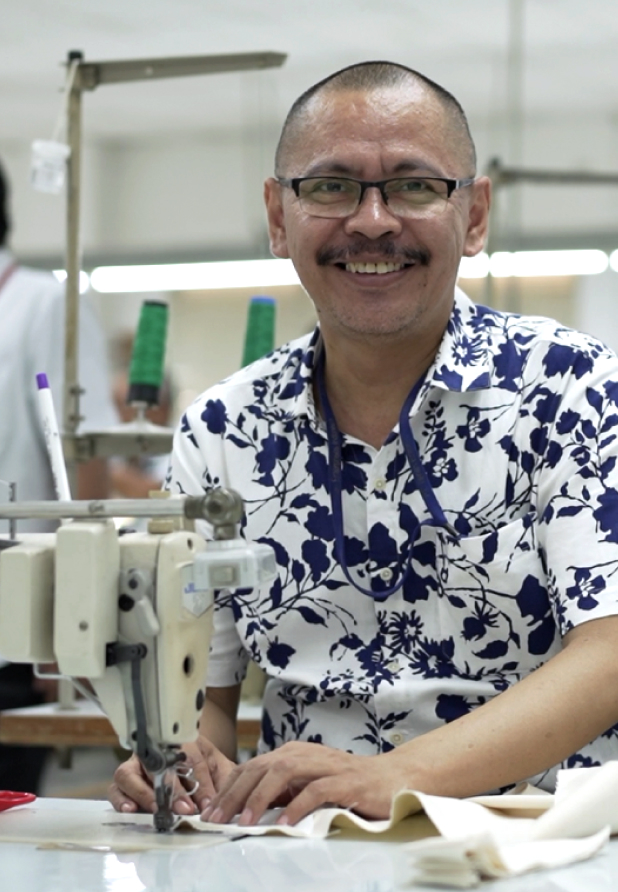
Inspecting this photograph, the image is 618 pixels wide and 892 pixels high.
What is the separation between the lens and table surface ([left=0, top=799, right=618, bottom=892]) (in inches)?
44.2

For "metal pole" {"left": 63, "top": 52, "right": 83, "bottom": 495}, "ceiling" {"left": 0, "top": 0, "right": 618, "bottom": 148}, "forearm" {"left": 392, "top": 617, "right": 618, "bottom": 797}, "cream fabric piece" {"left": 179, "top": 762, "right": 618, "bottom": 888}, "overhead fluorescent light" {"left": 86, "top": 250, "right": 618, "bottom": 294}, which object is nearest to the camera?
"cream fabric piece" {"left": 179, "top": 762, "right": 618, "bottom": 888}

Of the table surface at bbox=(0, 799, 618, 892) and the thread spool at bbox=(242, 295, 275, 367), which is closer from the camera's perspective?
the table surface at bbox=(0, 799, 618, 892)

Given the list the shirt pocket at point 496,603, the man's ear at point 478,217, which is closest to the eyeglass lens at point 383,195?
the man's ear at point 478,217

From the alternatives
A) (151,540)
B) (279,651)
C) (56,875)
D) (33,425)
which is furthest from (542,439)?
(33,425)

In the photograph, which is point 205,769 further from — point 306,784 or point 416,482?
point 416,482

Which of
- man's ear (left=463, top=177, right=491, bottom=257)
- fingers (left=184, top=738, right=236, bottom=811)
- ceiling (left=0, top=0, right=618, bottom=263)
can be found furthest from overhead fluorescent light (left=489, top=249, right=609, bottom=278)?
fingers (left=184, top=738, right=236, bottom=811)

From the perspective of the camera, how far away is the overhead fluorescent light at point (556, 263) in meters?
8.08

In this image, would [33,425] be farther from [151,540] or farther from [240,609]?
[151,540]

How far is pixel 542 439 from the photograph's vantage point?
5.53ft

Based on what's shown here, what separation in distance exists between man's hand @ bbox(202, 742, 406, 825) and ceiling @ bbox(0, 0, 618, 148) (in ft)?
14.9

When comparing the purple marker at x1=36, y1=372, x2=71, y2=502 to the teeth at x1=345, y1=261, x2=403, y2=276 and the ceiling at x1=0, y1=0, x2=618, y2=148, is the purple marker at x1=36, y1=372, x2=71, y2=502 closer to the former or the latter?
the teeth at x1=345, y1=261, x2=403, y2=276

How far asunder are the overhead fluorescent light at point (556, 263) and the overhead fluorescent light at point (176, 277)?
141 centimetres

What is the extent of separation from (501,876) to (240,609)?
0.73 meters

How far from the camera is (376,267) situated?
67.7 inches
